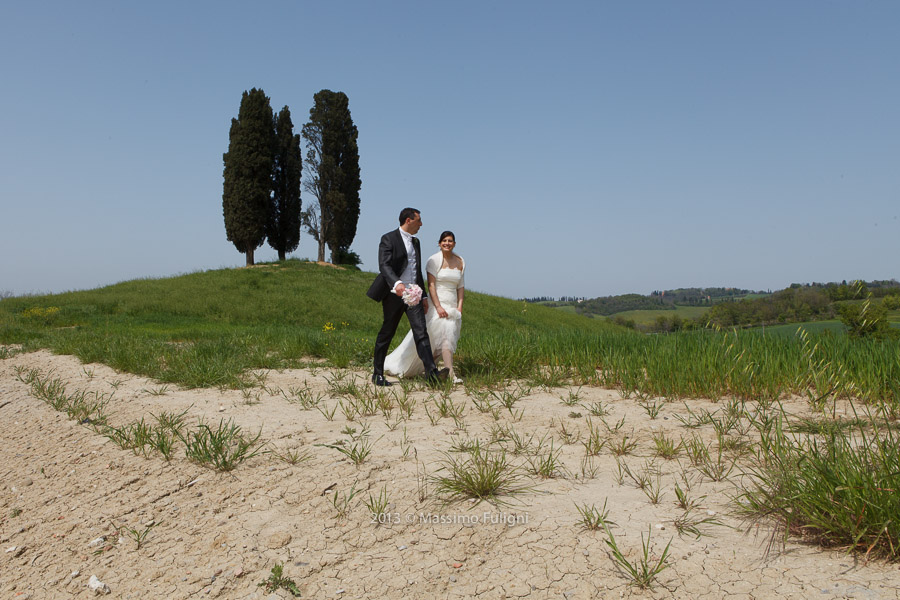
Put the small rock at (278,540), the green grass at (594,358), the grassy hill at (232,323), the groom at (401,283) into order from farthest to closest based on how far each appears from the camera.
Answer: the grassy hill at (232,323) → the groom at (401,283) → the green grass at (594,358) → the small rock at (278,540)

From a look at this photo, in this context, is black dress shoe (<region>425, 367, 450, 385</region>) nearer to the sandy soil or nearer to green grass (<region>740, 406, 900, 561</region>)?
the sandy soil

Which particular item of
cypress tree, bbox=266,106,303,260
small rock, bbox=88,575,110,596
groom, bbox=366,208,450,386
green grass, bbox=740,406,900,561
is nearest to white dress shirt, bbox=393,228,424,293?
groom, bbox=366,208,450,386

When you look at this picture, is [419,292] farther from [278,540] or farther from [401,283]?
[278,540]

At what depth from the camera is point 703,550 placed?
2232 millimetres

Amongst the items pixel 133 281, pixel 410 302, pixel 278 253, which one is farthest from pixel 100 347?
pixel 278 253

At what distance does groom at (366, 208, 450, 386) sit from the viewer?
Result: 589cm

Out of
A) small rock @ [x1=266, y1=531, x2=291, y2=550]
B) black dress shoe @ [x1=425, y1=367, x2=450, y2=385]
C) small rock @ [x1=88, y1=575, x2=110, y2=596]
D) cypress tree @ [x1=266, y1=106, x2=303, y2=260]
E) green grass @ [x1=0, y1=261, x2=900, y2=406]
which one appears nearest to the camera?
small rock @ [x1=88, y1=575, x2=110, y2=596]

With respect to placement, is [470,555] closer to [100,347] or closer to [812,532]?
[812,532]

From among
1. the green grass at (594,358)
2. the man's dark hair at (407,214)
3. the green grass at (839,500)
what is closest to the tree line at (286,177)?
the green grass at (594,358)

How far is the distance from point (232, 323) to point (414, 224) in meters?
13.8

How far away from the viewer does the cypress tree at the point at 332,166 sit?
34594 millimetres

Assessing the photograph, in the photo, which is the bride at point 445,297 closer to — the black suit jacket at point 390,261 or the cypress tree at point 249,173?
the black suit jacket at point 390,261

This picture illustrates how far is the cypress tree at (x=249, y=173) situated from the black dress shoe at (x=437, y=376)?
27.5 m

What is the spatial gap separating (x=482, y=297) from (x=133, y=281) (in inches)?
702
